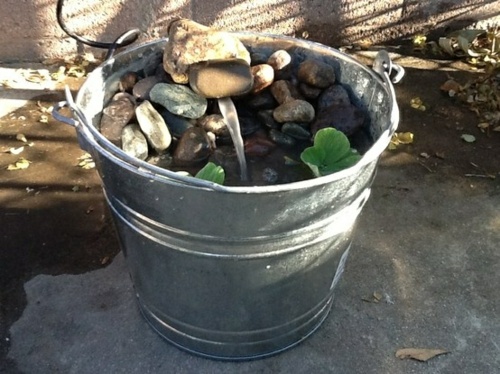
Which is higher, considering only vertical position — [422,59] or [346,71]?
[346,71]

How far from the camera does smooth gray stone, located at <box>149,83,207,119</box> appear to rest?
171 cm

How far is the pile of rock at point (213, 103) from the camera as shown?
1.69 m

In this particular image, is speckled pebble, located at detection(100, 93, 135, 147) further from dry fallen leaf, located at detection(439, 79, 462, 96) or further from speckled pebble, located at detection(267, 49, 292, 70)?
dry fallen leaf, located at detection(439, 79, 462, 96)

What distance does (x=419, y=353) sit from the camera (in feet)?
6.11

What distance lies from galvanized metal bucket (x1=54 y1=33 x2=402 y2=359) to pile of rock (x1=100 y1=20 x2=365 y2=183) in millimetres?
69

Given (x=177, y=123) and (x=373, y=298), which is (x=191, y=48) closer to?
(x=177, y=123)

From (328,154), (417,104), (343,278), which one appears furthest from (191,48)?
(417,104)

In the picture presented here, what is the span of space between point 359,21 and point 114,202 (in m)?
2.31

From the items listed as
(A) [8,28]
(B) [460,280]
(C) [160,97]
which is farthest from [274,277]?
(A) [8,28]

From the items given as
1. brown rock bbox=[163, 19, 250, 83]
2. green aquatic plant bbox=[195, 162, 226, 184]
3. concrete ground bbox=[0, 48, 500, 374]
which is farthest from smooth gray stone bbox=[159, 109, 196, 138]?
concrete ground bbox=[0, 48, 500, 374]

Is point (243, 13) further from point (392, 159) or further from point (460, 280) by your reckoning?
point (460, 280)

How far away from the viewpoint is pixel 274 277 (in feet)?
5.08

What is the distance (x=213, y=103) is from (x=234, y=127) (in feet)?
0.42

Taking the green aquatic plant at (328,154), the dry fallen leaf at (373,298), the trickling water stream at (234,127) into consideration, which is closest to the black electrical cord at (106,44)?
the trickling water stream at (234,127)
